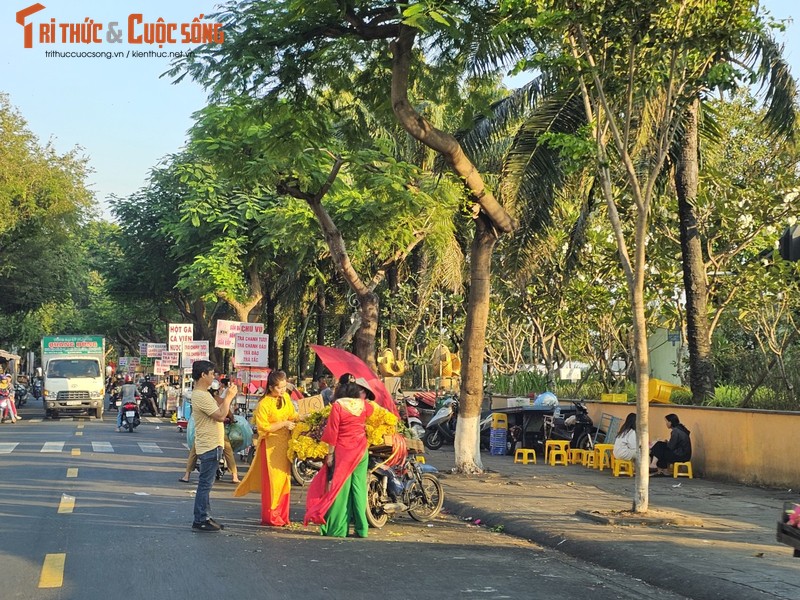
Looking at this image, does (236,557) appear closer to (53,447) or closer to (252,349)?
(53,447)

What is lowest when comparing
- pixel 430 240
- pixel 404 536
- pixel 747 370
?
pixel 404 536

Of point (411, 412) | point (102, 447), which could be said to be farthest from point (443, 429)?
point (102, 447)

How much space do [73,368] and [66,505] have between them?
2945 cm

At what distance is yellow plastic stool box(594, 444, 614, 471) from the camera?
69.5ft

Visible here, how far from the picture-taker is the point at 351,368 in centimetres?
1277

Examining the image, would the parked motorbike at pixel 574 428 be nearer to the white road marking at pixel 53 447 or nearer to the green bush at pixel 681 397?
the green bush at pixel 681 397

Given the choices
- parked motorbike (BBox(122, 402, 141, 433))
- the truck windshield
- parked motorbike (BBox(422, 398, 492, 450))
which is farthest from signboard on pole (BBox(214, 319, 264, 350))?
the truck windshield

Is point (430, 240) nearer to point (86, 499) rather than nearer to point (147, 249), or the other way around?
point (86, 499)

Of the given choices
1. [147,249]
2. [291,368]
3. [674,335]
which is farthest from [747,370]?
[291,368]

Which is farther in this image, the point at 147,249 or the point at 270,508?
the point at 147,249

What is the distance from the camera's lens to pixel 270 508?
12.6 m

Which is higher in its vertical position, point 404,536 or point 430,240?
point 430,240

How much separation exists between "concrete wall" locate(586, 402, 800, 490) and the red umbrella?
24.4 ft

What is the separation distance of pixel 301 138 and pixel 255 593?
32.9 ft
